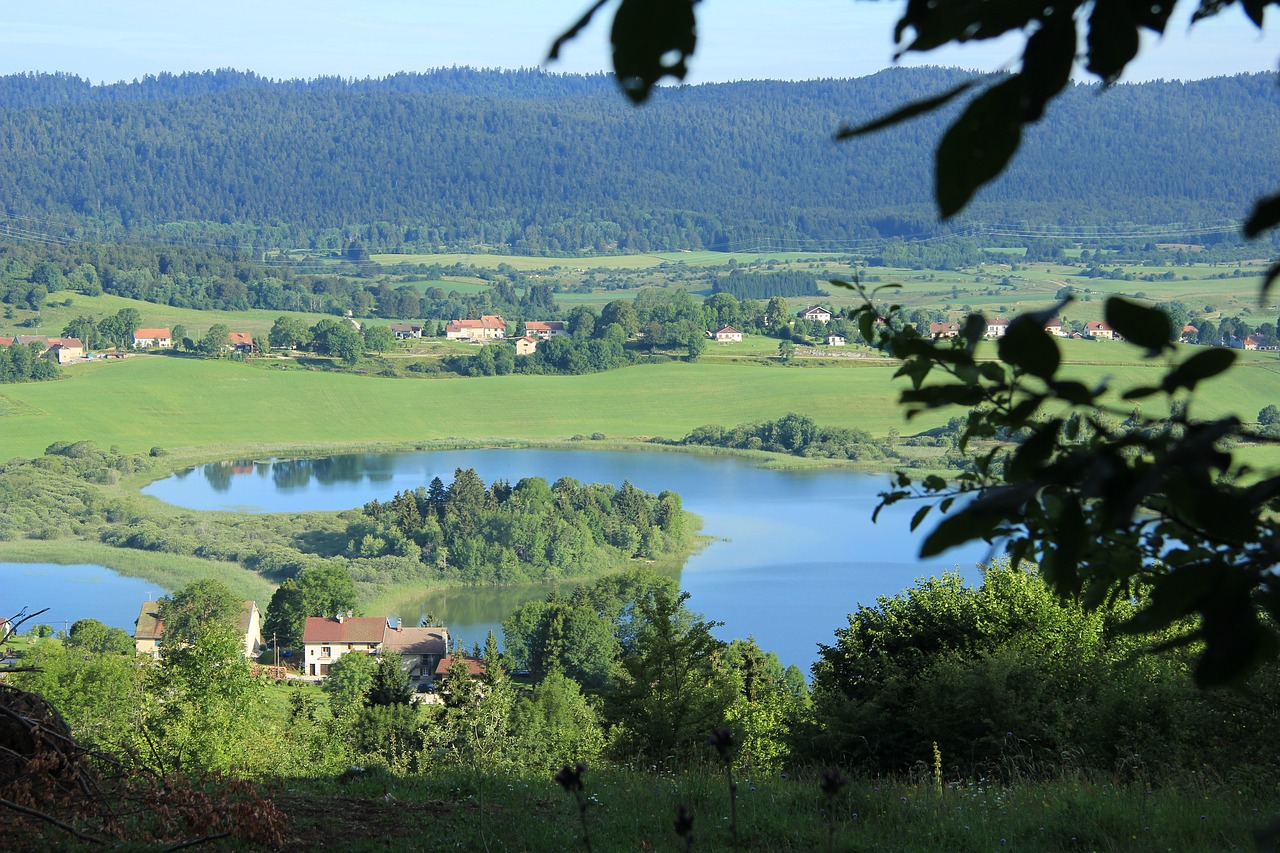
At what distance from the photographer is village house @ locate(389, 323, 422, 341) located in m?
78.6

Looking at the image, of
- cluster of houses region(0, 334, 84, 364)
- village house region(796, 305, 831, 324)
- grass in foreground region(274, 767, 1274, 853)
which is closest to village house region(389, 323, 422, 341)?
cluster of houses region(0, 334, 84, 364)

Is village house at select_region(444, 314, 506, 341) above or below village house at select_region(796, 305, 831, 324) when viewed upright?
below

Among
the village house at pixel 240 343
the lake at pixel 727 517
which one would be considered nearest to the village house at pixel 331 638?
the lake at pixel 727 517

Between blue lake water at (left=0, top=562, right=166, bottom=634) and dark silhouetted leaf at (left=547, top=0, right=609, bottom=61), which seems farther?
blue lake water at (left=0, top=562, right=166, bottom=634)

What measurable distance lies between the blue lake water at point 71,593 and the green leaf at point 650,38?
109 ft

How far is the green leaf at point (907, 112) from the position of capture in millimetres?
483

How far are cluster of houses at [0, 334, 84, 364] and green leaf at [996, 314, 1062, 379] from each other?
71131mm

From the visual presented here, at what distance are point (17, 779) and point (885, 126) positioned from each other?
3.72 m

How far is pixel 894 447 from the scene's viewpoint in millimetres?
54000

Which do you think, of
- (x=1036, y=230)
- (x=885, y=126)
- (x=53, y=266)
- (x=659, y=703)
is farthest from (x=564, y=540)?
(x=1036, y=230)

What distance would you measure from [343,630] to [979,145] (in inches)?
1311

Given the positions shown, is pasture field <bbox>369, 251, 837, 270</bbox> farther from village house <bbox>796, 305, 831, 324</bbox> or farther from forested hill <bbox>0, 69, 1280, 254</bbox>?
village house <bbox>796, 305, 831, 324</bbox>

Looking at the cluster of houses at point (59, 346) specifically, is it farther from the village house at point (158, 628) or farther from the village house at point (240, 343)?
the village house at point (158, 628)

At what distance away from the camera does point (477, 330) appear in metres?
79.4
